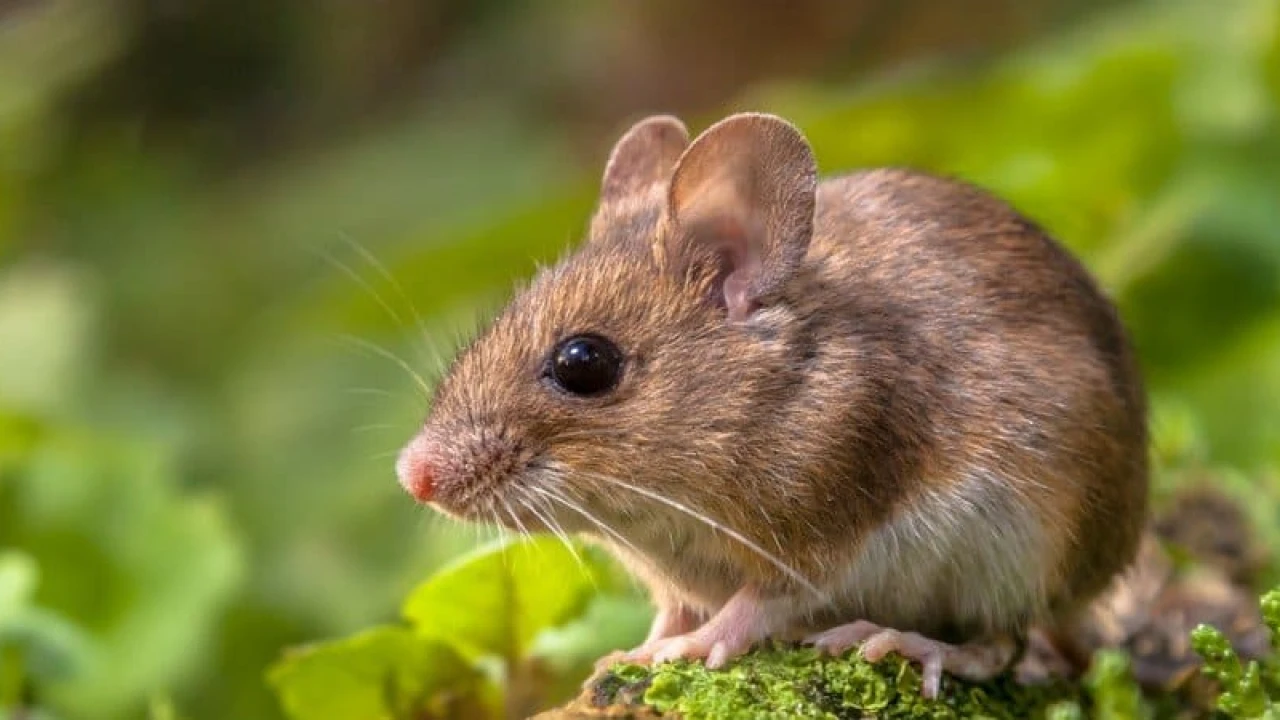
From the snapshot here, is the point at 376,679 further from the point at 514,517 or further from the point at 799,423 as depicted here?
the point at 799,423

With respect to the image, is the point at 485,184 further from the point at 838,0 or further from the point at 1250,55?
the point at 1250,55

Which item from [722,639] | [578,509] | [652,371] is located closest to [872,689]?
[722,639]

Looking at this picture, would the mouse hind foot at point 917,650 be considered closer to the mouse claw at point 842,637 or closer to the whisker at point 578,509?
the mouse claw at point 842,637

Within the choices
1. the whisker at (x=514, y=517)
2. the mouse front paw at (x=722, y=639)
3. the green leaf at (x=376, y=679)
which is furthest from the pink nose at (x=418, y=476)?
the mouse front paw at (x=722, y=639)

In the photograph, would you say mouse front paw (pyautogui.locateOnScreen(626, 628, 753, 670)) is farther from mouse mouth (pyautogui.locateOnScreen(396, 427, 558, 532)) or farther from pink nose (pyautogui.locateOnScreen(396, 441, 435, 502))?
pink nose (pyautogui.locateOnScreen(396, 441, 435, 502))

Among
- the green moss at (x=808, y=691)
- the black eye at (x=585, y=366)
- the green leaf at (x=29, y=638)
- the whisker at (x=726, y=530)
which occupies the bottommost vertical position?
the green moss at (x=808, y=691)

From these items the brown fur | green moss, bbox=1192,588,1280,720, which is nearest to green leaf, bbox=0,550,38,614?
the brown fur
